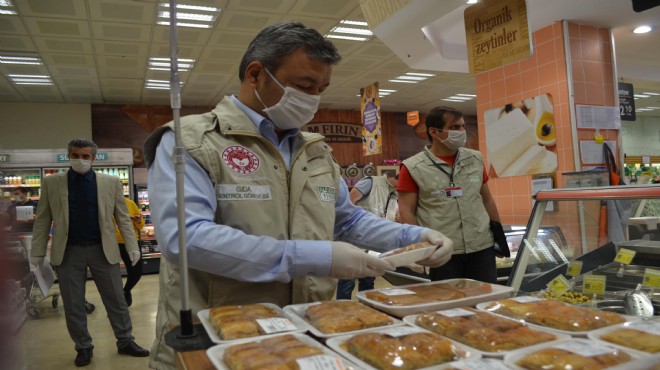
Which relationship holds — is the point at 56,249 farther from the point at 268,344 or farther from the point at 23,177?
the point at 23,177

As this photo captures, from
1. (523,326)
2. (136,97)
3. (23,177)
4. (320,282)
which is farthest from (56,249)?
(136,97)

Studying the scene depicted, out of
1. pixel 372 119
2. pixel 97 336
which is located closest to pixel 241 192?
pixel 97 336

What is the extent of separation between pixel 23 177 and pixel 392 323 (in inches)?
413

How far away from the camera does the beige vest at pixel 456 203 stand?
3143mm

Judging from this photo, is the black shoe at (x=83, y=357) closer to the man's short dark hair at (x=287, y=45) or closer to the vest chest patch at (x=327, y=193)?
the vest chest patch at (x=327, y=193)

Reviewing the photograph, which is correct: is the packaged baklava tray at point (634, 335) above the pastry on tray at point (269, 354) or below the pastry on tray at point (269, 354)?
below

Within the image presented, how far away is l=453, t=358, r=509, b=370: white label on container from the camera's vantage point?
92 centimetres

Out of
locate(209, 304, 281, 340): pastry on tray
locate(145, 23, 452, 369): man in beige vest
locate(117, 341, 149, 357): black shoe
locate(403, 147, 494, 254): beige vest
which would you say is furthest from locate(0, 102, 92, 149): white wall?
locate(209, 304, 281, 340): pastry on tray

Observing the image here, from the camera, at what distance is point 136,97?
11.4 metres

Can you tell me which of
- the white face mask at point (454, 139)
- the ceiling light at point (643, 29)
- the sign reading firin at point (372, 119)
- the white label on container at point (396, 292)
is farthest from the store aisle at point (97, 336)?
the ceiling light at point (643, 29)

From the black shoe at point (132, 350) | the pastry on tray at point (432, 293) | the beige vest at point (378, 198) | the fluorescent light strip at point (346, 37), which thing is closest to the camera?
the pastry on tray at point (432, 293)

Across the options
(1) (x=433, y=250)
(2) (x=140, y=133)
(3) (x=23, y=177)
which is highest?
(2) (x=140, y=133)

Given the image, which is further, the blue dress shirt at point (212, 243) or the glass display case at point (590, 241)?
the glass display case at point (590, 241)

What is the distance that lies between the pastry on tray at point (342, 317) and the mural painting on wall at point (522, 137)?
5.24m
